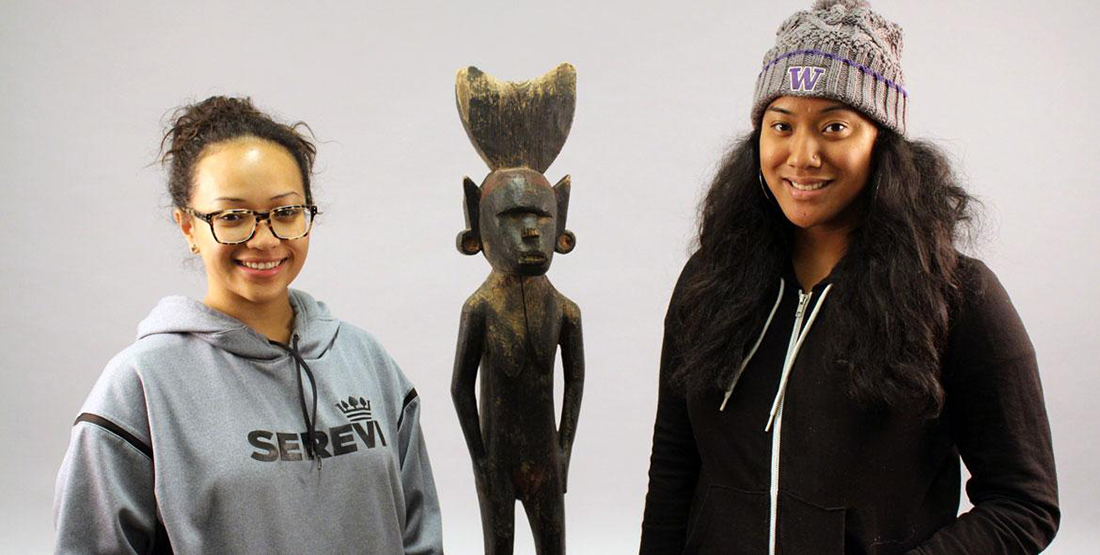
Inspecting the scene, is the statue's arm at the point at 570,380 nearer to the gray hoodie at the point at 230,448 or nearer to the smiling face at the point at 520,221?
the smiling face at the point at 520,221

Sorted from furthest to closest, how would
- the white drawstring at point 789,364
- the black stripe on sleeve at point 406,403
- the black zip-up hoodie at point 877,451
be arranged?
the black stripe on sleeve at point 406,403, the white drawstring at point 789,364, the black zip-up hoodie at point 877,451

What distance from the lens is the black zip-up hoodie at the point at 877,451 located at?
1.67 meters

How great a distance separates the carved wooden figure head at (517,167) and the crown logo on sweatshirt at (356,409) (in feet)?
2.25

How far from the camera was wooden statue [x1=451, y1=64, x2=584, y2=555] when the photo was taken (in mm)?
2619

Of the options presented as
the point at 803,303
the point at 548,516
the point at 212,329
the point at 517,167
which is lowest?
the point at 548,516

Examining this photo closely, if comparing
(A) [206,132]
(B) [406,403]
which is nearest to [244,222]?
(A) [206,132]

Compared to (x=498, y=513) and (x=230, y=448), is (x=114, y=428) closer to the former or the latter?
(x=230, y=448)

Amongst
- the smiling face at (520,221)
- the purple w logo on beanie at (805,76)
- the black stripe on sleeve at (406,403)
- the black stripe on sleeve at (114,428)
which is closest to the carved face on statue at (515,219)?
the smiling face at (520,221)

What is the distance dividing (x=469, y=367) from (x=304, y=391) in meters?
0.80

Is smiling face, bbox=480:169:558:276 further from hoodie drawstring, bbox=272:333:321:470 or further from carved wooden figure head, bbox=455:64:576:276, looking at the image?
hoodie drawstring, bbox=272:333:321:470

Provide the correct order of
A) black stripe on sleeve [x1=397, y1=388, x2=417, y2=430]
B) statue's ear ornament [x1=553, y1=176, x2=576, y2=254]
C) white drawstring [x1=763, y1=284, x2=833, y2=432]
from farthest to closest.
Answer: statue's ear ornament [x1=553, y1=176, x2=576, y2=254]
black stripe on sleeve [x1=397, y1=388, x2=417, y2=430]
white drawstring [x1=763, y1=284, x2=833, y2=432]

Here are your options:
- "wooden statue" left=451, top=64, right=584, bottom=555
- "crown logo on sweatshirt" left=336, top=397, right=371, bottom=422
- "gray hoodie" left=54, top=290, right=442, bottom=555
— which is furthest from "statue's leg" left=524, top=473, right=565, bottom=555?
"crown logo on sweatshirt" left=336, top=397, right=371, bottom=422

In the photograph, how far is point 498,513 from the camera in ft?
9.13

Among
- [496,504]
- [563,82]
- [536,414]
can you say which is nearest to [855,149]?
[563,82]
